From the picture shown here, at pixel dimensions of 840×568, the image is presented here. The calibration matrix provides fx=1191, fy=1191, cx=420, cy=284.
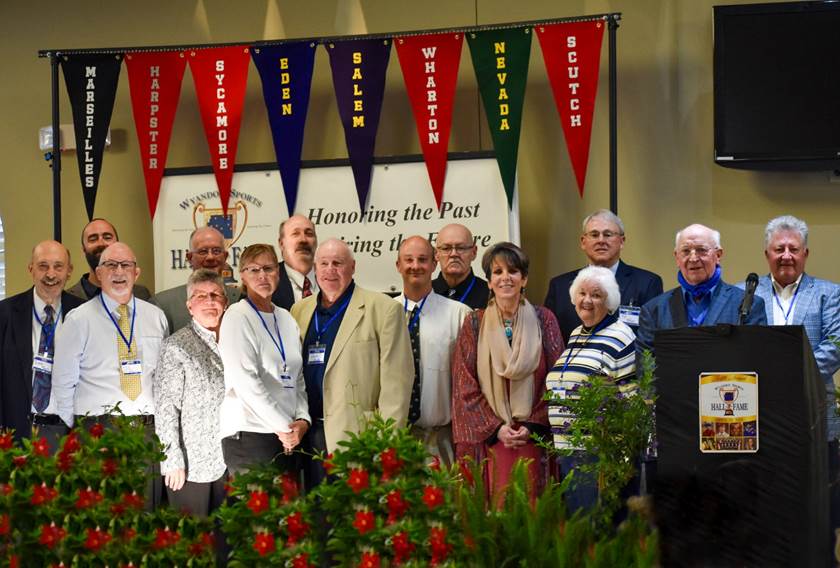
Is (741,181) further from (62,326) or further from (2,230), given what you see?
(2,230)

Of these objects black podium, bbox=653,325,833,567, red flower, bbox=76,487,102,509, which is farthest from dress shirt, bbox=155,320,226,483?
black podium, bbox=653,325,833,567

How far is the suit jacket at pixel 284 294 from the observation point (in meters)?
5.43

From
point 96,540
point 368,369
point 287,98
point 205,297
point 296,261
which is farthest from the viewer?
point 287,98

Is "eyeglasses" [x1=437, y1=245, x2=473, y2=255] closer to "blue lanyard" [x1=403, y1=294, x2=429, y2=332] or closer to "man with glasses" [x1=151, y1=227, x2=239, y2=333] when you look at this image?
"blue lanyard" [x1=403, y1=294, x2=429, y2=332]

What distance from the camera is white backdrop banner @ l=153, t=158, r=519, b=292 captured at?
6.18m

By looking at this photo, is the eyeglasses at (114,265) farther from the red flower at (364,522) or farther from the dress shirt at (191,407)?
the red flower at (364,522)

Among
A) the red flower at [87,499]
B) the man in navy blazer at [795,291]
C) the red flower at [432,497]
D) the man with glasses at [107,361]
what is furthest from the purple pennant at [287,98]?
the red flower at [432,497]

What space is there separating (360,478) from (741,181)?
13.2 ft

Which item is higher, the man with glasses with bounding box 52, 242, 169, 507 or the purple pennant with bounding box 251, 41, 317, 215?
the purple pennant with bounding box 251, 41, 317, 215

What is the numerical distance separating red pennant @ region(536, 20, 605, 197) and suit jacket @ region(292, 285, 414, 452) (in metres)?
1.85

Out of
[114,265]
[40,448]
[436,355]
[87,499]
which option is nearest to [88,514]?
[87,499]

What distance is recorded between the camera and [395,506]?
2916mm

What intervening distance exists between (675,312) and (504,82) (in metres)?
2.04

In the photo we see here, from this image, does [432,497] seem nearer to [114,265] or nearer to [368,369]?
[368,369]
